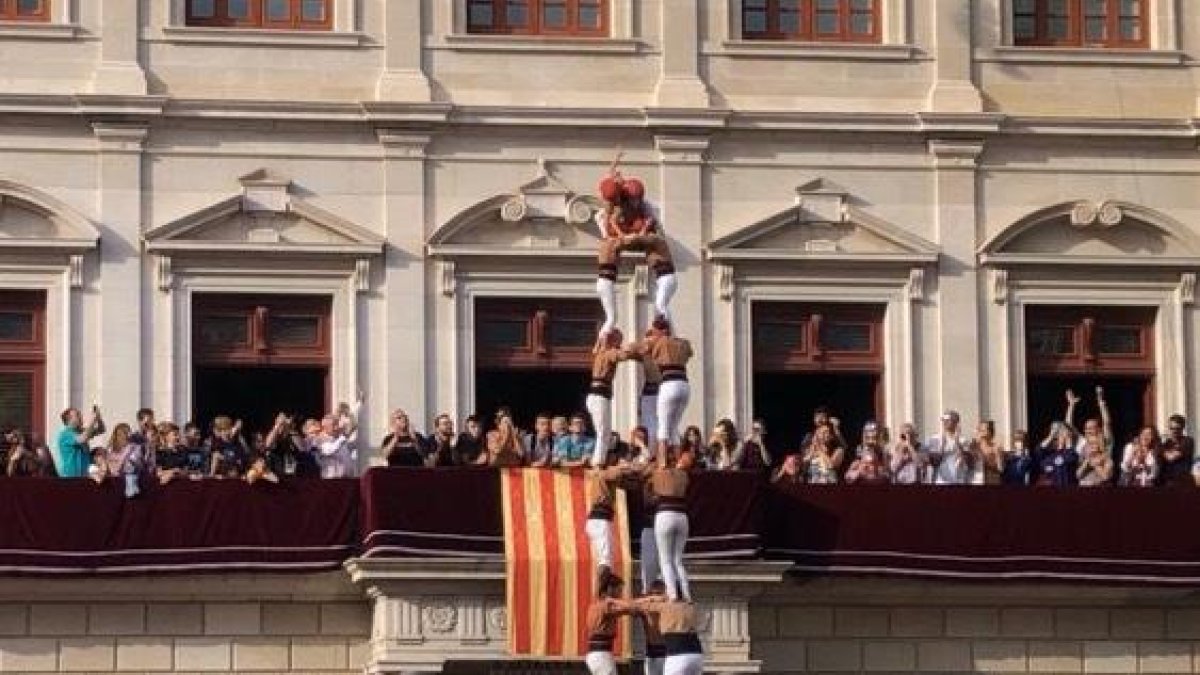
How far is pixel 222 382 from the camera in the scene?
5778cm

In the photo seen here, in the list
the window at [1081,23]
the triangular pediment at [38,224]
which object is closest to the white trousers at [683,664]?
the triangular pediment at [38,224]

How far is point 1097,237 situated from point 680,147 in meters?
5.67

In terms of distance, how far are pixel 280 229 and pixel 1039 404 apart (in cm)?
1016

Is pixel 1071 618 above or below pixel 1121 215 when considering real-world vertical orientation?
below

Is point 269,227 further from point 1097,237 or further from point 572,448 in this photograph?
point 1097,237

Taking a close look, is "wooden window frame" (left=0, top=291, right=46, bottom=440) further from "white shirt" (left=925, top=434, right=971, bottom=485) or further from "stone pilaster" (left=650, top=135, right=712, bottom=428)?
"white shirt" (left=925, top=434, right=971, bottom=485)

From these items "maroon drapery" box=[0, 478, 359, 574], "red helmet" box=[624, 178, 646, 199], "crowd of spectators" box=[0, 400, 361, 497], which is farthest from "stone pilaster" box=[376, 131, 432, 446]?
"red helmet" box=[624, 178, 646, 199]

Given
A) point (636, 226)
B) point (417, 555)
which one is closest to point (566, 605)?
point (417, 555)

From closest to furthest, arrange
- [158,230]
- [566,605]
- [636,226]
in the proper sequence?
[636,226] → [566,605] → [158,230]

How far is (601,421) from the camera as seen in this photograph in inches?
1953

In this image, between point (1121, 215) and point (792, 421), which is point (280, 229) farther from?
point (1121, 215)

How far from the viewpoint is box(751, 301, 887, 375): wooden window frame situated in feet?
193

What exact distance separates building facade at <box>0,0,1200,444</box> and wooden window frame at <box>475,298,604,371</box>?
0.04 metres

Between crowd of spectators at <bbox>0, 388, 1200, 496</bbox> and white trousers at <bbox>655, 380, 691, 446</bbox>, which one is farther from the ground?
white trousers at <bbox>655, 380, 691, 446</bbox>
